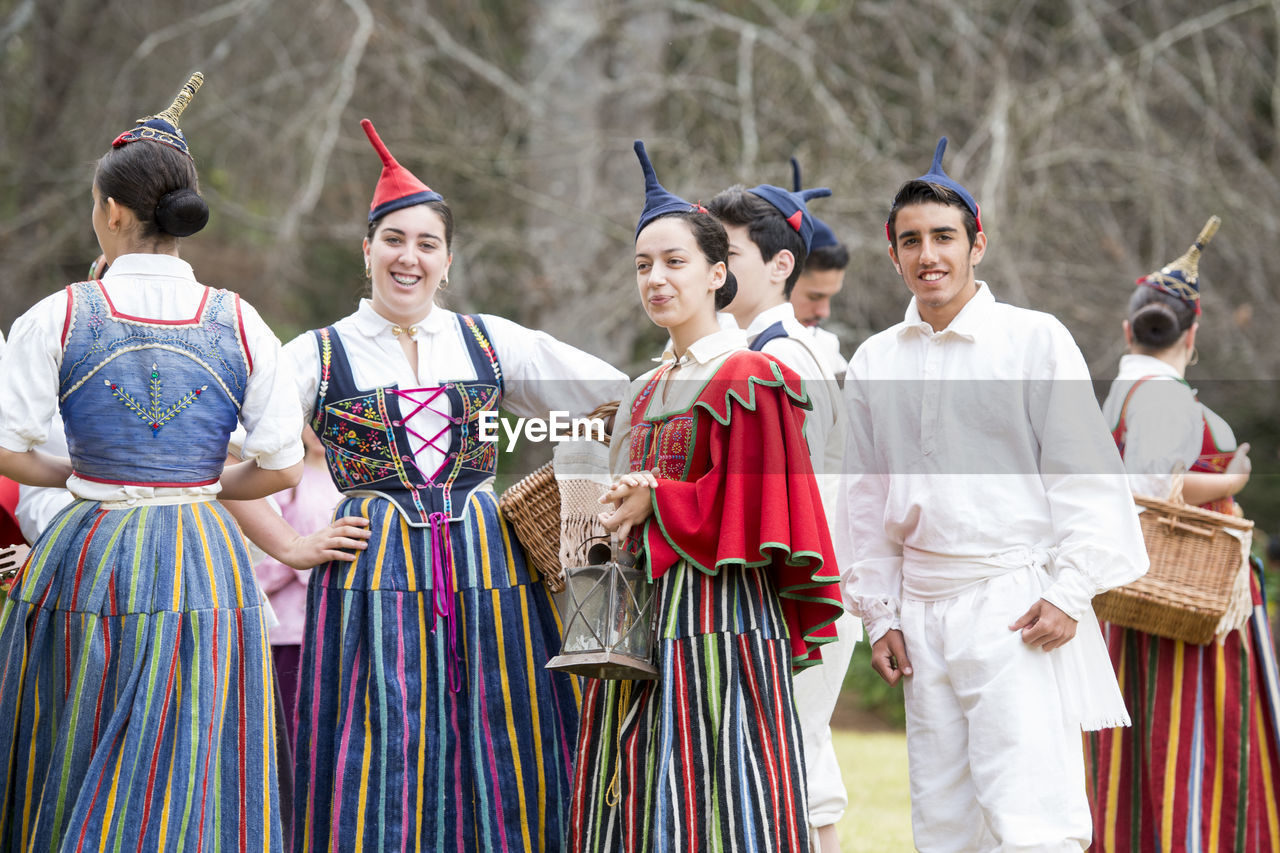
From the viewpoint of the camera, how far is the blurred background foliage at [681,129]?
8789mm

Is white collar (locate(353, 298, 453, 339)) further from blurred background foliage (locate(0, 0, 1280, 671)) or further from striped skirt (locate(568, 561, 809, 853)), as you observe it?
blurred background foliage (locate(0, 0, 1280, 671))

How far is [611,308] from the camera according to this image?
8.82 meters

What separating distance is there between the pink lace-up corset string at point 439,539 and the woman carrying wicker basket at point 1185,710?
2114mm

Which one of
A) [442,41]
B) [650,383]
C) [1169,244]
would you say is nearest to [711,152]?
[442,41]

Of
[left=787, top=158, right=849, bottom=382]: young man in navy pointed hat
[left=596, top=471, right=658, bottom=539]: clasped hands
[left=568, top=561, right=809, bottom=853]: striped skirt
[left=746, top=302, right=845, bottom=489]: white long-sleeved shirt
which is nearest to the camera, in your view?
[left=568, top=561, right=809, bottom=853]: striped skirt

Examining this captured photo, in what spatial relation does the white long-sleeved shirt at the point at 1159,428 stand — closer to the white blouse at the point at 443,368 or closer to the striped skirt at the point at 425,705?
the white blouse at the point at 443,368

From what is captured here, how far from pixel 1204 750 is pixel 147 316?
332cm

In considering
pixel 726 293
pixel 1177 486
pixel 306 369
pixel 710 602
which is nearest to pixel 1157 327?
pixel 1177 486

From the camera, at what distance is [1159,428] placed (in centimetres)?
417

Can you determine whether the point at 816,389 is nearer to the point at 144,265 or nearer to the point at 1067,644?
the point at 1067,644

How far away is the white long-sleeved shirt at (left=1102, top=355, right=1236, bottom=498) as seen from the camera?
4.11 metres

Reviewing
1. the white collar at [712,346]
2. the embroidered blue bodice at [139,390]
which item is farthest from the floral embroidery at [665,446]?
the embroidered blue bodice at [139,390]

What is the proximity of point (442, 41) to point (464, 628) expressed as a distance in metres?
6.82

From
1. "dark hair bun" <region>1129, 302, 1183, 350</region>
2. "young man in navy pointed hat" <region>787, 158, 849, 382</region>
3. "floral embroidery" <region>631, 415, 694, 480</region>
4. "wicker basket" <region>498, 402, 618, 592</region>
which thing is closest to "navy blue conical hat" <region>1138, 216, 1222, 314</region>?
"dark hair bun" <region>1129, 302, 1183, 350</region>
